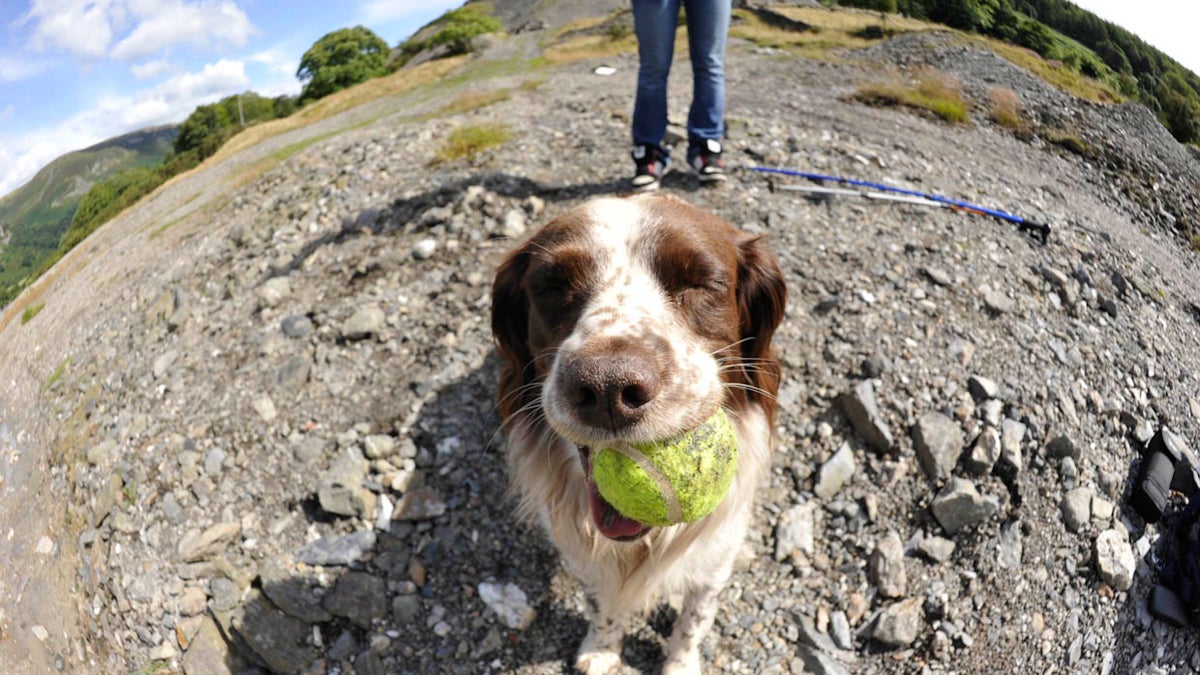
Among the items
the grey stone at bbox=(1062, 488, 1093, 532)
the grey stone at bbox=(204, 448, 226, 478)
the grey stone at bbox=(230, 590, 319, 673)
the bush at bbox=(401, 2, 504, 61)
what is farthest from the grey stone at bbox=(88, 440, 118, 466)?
the bush at bbox=(401, 2, 504, 61)

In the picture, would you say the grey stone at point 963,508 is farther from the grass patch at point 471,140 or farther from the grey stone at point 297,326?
the grass patch at point 471,140

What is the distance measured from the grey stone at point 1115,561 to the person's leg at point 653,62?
3.59 m

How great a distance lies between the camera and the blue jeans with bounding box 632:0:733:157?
13.4 ft

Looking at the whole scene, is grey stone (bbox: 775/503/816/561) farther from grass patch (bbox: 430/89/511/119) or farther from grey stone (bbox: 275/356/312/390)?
grass patch (bbox: 430/89/511/119)

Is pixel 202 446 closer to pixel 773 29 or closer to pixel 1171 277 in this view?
pixel 1171 277

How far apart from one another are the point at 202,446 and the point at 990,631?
13.3 ft

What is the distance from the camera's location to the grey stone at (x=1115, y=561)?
8.84 ft

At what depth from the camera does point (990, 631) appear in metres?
2.58

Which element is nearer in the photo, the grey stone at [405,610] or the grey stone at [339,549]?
the grey stone at [405,610]

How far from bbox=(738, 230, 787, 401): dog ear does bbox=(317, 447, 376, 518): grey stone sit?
2025 mm

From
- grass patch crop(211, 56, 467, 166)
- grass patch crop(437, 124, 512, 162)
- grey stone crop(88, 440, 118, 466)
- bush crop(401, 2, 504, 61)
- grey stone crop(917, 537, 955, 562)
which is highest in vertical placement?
bush crop(401, 2, 504, 61)

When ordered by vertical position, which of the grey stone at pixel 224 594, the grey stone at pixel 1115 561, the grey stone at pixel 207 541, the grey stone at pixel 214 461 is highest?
the grey stone at pixel 214 461

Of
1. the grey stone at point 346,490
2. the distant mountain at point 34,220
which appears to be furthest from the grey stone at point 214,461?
the distant mountain at point 34,220

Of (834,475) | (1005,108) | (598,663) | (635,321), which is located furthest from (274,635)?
(1005,108)
